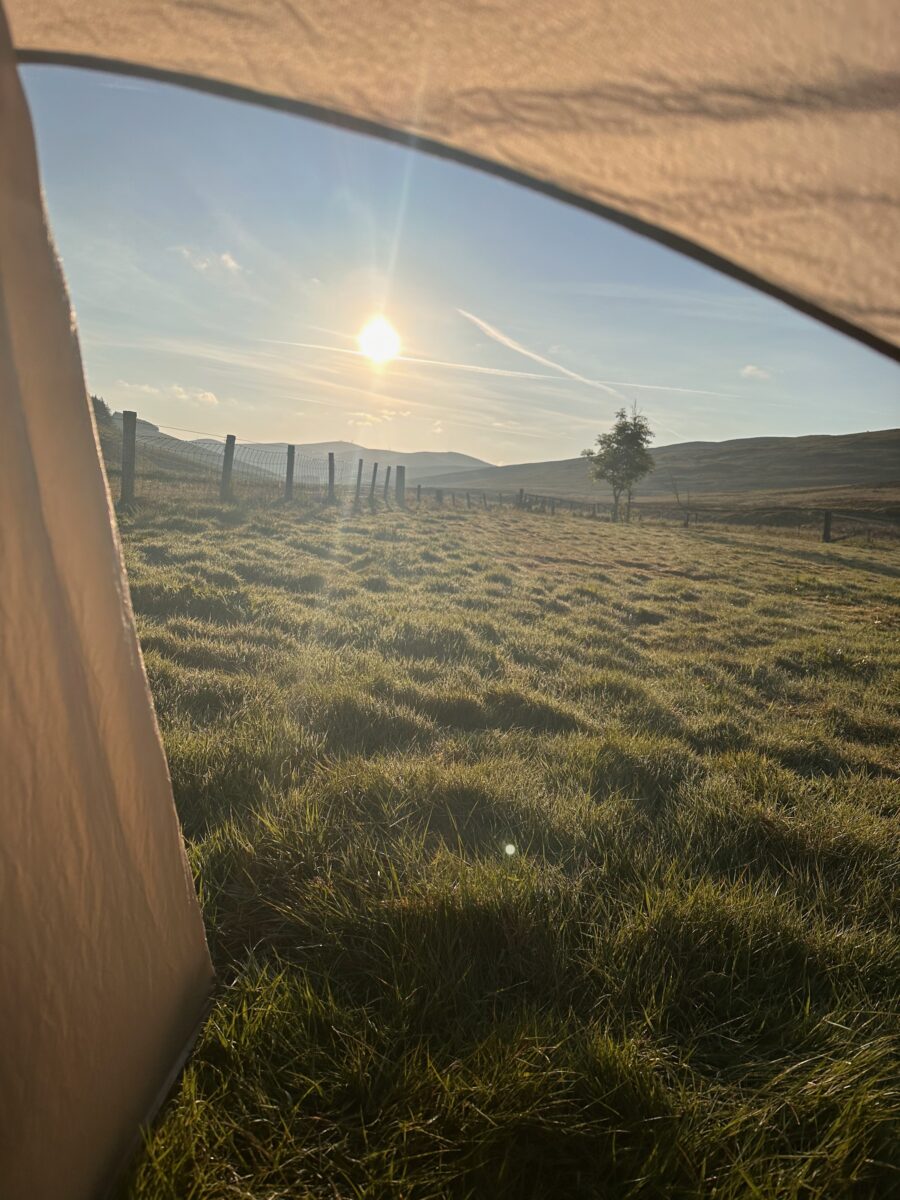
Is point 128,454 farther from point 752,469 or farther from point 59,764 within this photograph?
point 752,469

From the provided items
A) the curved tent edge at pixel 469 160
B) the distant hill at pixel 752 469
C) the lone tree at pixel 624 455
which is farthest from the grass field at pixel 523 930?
the distant hill at pixel 752 469

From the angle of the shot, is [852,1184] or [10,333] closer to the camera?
[10,333]

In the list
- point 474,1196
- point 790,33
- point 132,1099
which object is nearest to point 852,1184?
point 474,1196

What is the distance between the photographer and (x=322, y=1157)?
119 centimetres

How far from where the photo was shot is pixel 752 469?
340 ft

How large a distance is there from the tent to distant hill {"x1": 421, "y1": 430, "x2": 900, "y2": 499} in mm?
91290

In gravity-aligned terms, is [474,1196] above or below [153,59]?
below

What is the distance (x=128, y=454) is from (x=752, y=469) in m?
108

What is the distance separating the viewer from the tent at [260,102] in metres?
0.89

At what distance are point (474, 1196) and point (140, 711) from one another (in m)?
1.02

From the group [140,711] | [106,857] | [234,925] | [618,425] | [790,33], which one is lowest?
[234,925]

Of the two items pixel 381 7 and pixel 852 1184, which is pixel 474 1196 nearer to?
pixel 852 1184

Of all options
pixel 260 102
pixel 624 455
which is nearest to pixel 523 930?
pixel 260 102

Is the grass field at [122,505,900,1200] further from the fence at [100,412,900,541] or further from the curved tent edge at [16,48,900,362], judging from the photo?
the fence at [100,412,900,541]
